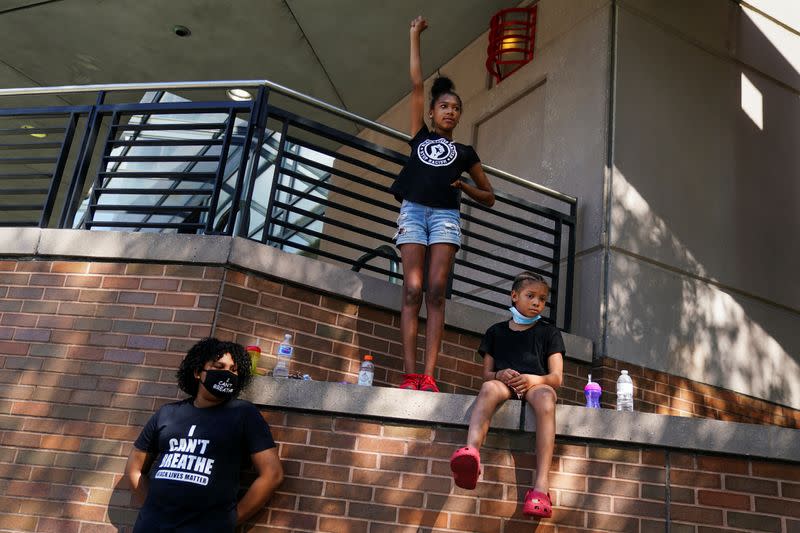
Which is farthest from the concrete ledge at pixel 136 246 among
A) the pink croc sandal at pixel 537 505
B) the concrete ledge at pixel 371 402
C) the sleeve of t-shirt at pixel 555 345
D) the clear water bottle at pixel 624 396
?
the clear water bottle at pixel 624 396

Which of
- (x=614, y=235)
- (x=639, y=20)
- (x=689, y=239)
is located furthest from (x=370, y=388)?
(x=639, y=20)

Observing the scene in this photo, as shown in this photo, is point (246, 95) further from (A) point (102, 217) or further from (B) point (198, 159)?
(B) point (198, 159)

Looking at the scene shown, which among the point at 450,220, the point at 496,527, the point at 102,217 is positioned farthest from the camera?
the point at 102,217

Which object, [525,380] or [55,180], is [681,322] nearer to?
[525,380]

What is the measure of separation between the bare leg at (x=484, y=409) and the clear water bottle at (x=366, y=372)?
3.27 feet

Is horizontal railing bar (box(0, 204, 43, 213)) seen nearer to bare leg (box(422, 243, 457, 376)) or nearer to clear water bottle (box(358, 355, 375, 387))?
clear water bottle (box(358, 355, 375, 387))

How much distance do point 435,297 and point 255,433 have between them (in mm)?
1521

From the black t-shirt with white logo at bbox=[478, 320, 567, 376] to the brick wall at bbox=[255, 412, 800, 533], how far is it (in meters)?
0.46

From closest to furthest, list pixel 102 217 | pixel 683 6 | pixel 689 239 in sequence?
pixel 689 239 → pixel 683 6 → pixel 102 217

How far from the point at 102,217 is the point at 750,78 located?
7.71 metres

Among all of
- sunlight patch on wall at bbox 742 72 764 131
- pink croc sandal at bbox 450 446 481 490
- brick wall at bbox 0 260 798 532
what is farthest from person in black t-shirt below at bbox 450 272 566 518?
sunlight patch on wall at bbox 742 72 764 131

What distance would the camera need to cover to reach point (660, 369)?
699 centimetres

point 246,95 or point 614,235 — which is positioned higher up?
point 246,95

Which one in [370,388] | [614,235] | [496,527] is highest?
[614,235]
